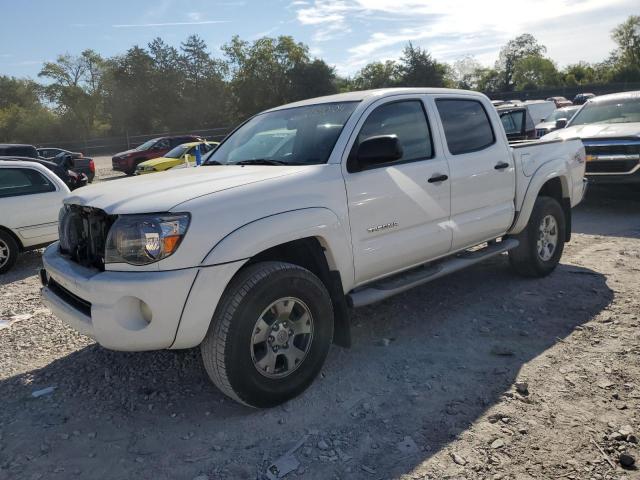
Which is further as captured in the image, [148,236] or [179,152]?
[179,152]

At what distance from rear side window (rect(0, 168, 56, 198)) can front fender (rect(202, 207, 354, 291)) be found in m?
5.80

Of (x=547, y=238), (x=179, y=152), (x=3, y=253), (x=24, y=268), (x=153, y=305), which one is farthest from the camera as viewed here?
(x=179, y=152)

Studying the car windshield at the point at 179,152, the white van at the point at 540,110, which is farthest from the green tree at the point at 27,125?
the white van at the point at 540,110

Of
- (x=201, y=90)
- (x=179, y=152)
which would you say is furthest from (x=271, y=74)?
(x=179, y=152)

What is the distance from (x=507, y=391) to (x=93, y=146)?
4451 centimetres

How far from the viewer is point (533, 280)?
5449mm

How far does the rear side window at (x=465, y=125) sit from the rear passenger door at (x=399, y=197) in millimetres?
236

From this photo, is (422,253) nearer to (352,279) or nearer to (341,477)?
(352,279)

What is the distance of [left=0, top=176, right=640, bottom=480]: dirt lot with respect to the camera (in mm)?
2725

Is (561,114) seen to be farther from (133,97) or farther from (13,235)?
(133,97)

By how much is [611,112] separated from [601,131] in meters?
1.17

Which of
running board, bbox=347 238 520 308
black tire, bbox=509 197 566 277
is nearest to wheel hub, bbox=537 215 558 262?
black tire, bbox=509 197 566 277

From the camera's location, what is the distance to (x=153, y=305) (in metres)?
2.77

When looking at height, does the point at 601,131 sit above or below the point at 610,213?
above
